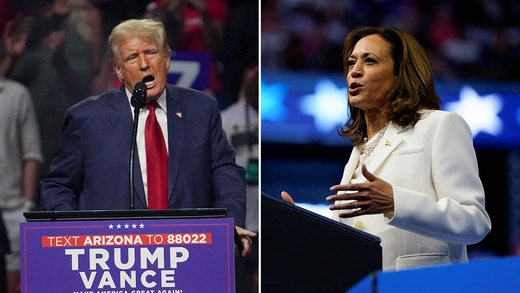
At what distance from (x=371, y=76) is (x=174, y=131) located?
0.69m

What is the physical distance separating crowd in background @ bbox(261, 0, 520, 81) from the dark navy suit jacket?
4536 millimetres

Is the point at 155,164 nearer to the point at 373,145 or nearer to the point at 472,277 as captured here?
the point at 373,145

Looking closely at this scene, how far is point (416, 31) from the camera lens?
8164mm

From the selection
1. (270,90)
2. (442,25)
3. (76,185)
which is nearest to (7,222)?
(76,185)

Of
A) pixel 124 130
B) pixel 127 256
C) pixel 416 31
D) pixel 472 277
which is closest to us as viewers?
pixel 472 277

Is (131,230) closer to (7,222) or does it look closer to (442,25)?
(7,222)

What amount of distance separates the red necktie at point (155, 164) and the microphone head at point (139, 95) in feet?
0.32

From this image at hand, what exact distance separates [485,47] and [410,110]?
5923 mm

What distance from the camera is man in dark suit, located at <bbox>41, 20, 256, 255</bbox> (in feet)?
9.29

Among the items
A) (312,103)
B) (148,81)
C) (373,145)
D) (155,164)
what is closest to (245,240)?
(155,164)

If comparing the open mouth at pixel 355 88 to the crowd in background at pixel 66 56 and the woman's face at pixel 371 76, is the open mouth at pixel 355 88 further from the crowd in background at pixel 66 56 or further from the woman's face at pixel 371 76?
the crowd in background at pixel 66 56

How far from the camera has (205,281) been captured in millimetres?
1938

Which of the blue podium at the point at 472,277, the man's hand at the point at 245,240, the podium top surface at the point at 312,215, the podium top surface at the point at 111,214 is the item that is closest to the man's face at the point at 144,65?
the man's hand at the point at 245,240

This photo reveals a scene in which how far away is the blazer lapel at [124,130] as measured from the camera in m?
2.83
